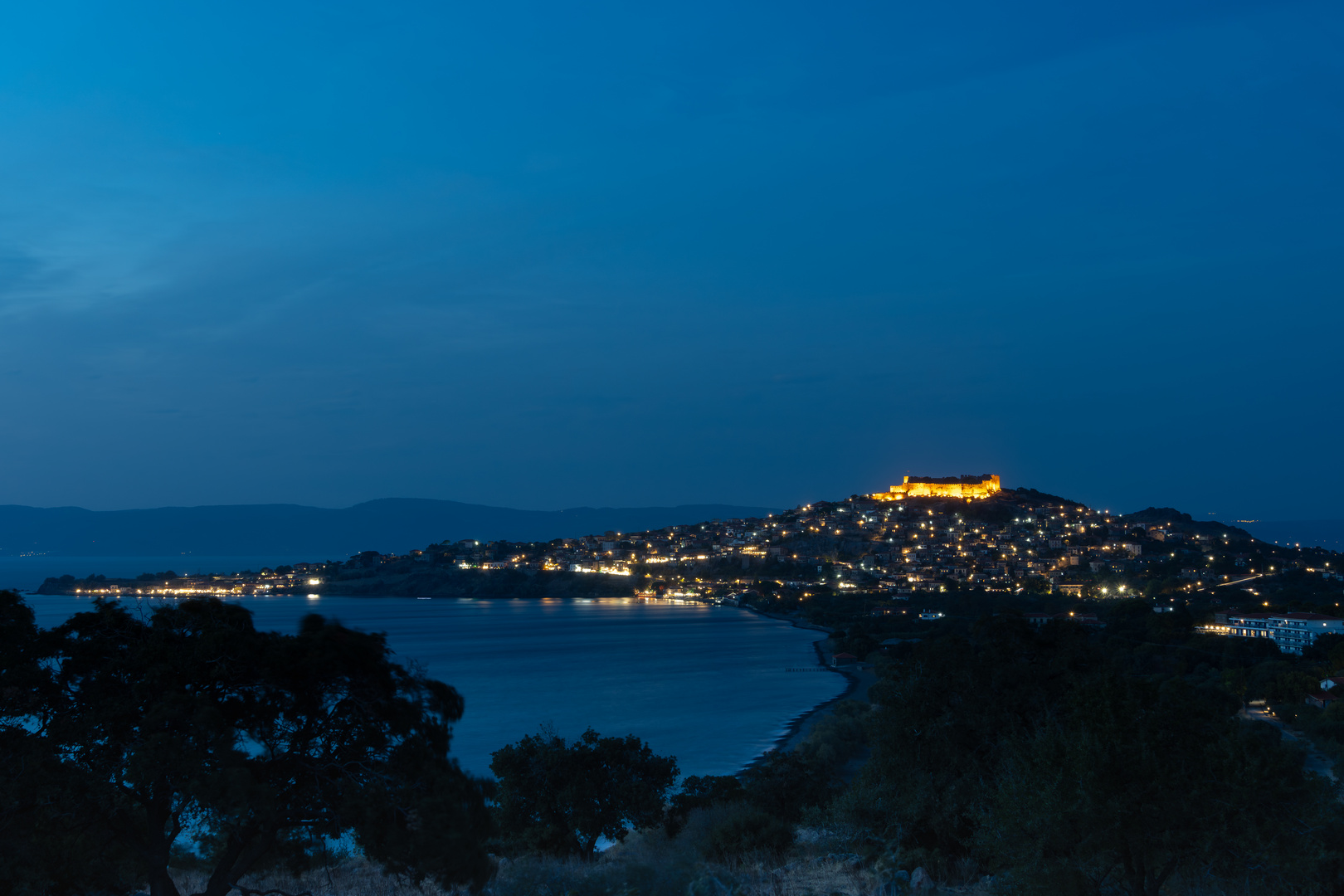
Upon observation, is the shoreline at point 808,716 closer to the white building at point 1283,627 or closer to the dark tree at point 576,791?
the dark tree at point 576,791

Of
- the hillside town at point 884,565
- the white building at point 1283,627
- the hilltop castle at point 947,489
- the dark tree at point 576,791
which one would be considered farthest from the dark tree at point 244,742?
the hilltop castle at point 947,489

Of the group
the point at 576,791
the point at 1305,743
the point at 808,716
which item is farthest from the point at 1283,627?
the point at 576,791

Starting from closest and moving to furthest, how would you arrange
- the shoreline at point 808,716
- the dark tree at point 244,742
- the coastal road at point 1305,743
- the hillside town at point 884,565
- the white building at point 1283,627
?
the dark tree at point 244,742
the coastal road at point 1305,743
the shoreline at point 808,716
the white building at point 1283,627
the hillside town at point 884,565

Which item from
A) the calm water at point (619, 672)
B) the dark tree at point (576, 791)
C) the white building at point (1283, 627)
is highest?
the dark tree at point (576, 791)

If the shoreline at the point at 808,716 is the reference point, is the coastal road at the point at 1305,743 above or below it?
above

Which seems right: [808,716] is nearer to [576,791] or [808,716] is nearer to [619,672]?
[619,672]

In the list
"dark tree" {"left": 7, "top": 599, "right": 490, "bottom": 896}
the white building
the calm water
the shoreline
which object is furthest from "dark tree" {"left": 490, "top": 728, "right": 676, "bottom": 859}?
the white building

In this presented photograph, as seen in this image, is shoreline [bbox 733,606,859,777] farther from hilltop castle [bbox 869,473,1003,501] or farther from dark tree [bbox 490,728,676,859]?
hilltop castle [bbox 869,473,1003,501]
